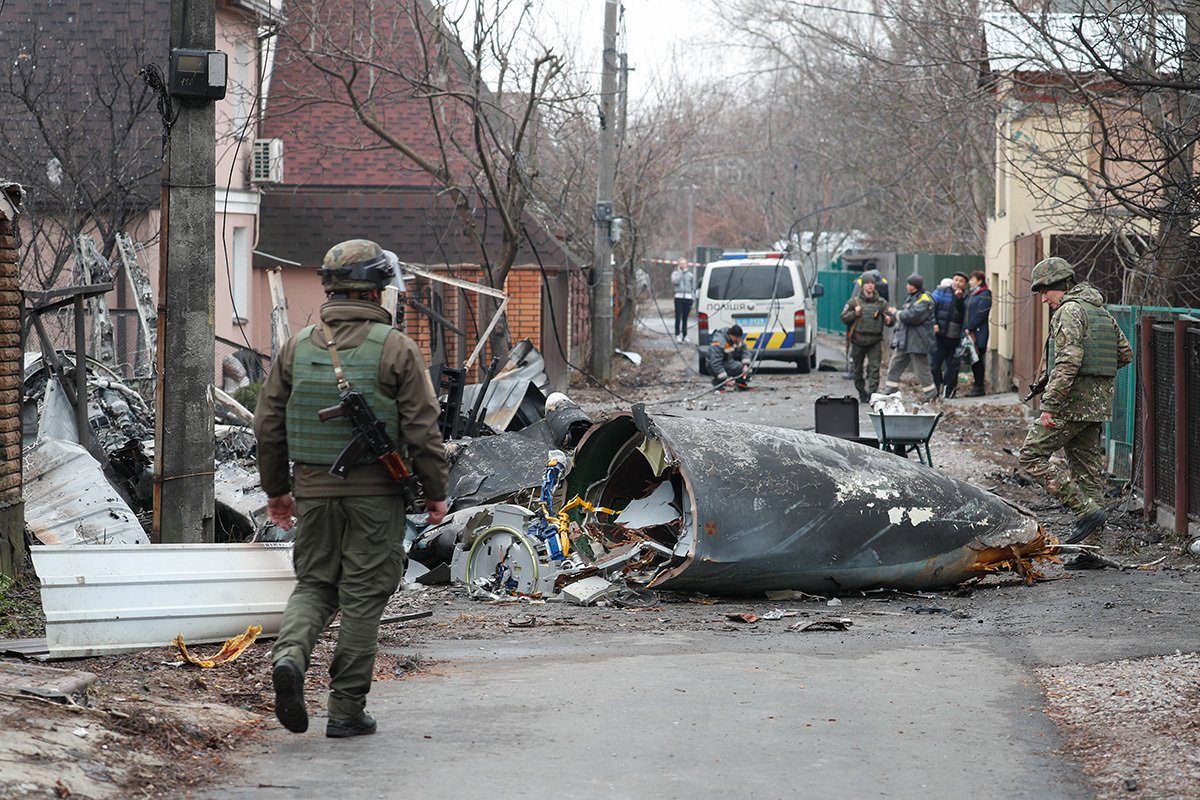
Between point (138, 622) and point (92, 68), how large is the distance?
13.3 meters

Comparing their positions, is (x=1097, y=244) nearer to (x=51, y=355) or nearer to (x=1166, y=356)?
(x=1166, y=356)

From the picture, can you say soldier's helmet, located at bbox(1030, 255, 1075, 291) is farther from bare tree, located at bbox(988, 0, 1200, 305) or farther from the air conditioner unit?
the air conditioner unit

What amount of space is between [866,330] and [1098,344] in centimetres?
1097

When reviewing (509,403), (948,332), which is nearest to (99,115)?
(509,403)

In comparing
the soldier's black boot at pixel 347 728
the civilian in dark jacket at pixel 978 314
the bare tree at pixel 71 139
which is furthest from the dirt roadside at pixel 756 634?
the bare tree at pixel 71 139

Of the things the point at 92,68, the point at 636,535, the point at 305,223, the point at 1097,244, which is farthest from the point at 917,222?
the point at 636,535

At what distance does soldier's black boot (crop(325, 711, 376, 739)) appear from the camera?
16.1ft

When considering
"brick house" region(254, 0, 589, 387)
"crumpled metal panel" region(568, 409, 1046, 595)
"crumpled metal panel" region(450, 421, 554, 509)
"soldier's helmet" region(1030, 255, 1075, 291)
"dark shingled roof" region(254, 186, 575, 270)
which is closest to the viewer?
"crumpled metal panel" region(568, 409, 1046, 595)

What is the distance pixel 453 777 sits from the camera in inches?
175

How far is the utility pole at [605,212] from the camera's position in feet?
76.0

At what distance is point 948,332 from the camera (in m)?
20.3

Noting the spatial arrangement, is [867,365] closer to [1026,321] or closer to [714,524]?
[1026,321]

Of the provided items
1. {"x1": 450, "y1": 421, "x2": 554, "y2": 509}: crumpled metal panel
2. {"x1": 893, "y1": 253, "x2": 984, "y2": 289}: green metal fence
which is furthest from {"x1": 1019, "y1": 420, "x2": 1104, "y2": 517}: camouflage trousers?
{"x1": 893, "y1": 253, "x2": 984, "y2": 289}: green metal fence

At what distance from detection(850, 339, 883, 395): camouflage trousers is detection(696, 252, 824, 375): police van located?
526cm
